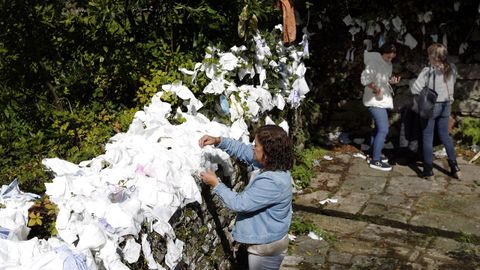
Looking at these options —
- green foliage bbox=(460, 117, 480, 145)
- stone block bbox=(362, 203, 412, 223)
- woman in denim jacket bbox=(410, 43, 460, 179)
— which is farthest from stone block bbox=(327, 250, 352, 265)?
green foliage bbox=(460, 117, 480, 145)

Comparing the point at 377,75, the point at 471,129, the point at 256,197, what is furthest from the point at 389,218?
the point at 256,197

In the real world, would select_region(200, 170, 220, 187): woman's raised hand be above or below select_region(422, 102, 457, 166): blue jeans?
above

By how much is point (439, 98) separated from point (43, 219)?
4992 millimetres

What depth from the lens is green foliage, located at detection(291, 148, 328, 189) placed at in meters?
6.80

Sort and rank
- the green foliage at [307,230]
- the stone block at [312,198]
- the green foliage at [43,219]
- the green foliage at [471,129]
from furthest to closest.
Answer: the green foliage at [471,129], the stone block at [312,198], the green foliage at [307,230], the green foliage at [43,219]

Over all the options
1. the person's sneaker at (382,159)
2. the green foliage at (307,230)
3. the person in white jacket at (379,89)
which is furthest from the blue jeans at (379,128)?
the green foliage at (307,230)

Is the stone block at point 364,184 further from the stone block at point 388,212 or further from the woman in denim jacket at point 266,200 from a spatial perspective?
the woman in denim jacket at point 266,200

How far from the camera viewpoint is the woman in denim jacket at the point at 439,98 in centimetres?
664

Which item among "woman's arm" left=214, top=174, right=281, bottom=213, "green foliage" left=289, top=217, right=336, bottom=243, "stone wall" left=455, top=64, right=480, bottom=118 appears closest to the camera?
"woman's arm" left=214, top=174, right=281, bottom=213

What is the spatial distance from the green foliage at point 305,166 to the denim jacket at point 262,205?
3097 mm

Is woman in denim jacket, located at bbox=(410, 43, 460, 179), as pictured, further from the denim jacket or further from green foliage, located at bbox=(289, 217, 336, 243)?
the denim jacket

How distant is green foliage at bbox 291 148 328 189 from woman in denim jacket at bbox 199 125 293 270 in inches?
119

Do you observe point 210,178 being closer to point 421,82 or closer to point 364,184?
point 364,184

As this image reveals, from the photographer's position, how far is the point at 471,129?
780 cm
